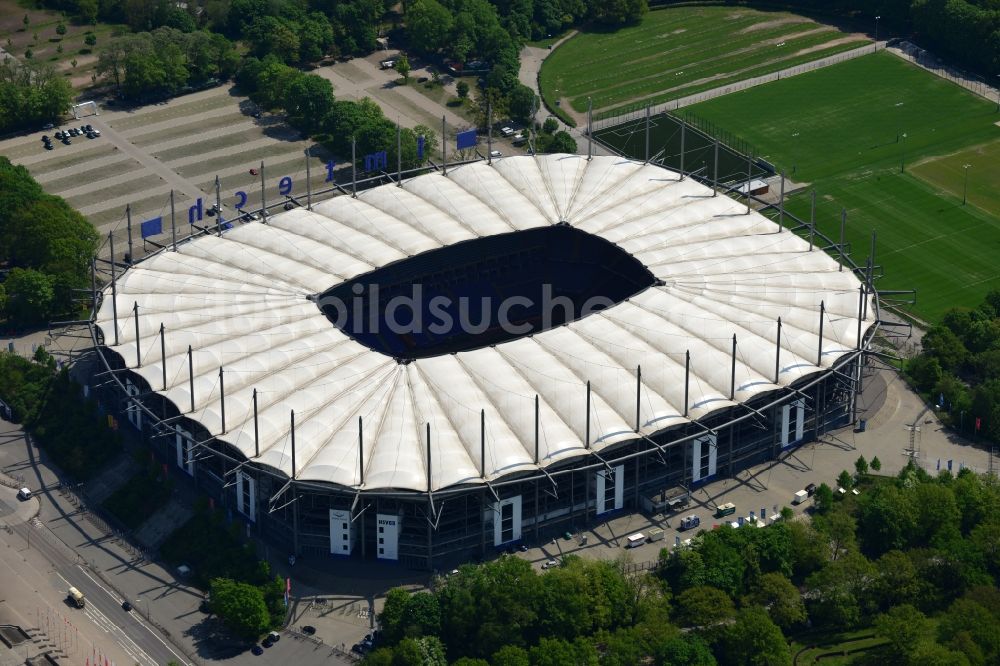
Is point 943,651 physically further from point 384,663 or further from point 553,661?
point 384,663

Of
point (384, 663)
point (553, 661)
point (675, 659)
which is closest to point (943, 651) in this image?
point (675, 659)

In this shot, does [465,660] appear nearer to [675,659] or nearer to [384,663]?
[384,663]

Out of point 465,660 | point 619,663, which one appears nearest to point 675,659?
point 619,663

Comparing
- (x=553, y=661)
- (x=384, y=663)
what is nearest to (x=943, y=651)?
(x=553, y=661)

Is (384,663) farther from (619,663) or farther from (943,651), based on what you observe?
(943,651)
